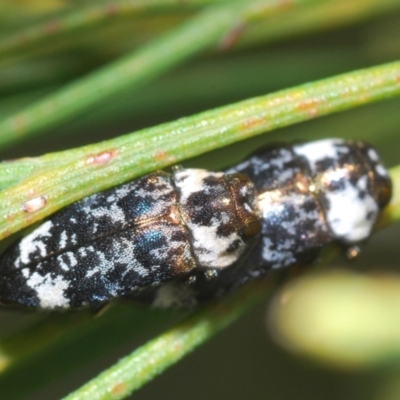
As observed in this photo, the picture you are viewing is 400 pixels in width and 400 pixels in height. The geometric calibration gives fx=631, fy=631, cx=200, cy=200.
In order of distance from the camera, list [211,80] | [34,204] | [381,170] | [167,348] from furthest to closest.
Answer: [211,80] → [381,170] → [167,348] → [34,204]

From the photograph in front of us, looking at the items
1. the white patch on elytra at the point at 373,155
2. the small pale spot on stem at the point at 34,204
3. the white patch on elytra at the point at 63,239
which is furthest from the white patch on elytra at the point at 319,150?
the small pale spot on stem at the point at 34,204

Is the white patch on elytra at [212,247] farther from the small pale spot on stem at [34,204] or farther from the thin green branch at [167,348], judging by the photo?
the small pale spot on stem at [34,204]

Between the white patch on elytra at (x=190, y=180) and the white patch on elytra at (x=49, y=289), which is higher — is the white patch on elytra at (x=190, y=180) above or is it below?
above

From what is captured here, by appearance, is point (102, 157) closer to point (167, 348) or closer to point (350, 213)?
point (167, 348)

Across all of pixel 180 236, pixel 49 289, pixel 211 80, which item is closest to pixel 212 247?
pixel 180 236

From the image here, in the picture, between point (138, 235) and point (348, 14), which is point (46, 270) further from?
point (348, 14)

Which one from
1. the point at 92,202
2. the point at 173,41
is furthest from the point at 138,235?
the point at 173,41

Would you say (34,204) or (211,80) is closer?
(34,204)
